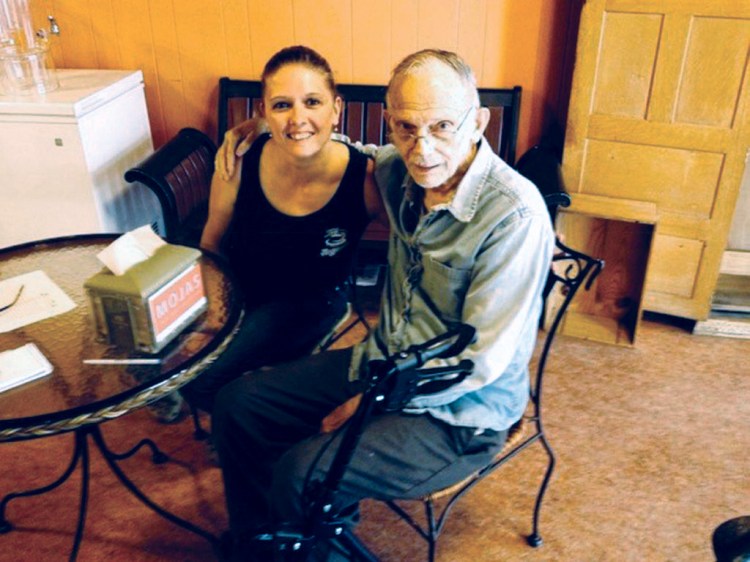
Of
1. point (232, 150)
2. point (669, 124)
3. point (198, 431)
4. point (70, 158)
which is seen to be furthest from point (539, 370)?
point (70, 158)

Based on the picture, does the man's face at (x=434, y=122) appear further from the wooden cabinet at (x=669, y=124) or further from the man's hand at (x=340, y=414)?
the wooden cabinet at (x=669, y=124)

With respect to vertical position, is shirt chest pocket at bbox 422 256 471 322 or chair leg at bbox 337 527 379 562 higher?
shirt chest pocket at bbox 422 256 471 322

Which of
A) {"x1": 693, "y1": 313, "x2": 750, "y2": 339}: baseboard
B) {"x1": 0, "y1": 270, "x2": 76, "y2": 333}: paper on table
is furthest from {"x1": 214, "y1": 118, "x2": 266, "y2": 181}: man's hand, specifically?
{"x1": 693, "y1": 313, "x2": 750, "y2": 339}: baseboard

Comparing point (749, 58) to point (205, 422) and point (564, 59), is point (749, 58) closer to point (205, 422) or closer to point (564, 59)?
point (564, 59)

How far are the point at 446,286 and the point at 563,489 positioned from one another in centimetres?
89

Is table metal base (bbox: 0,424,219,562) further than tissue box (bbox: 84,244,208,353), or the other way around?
table metal base (bbox: 0,424,219,562)

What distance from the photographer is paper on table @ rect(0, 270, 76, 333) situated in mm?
1633

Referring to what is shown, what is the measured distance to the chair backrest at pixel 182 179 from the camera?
2.43 meters

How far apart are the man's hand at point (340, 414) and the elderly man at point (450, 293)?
2cm

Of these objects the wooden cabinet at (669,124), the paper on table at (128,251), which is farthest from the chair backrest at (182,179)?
the wooden cabinet at (669,124)

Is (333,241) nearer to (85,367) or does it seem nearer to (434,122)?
(434,122)

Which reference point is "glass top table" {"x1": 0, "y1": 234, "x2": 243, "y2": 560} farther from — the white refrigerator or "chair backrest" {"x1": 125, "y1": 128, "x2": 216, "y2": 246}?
the white refrigerator

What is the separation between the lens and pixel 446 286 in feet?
5.06

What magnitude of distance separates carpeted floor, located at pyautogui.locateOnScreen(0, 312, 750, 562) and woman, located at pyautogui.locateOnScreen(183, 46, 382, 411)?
362 millimetres
